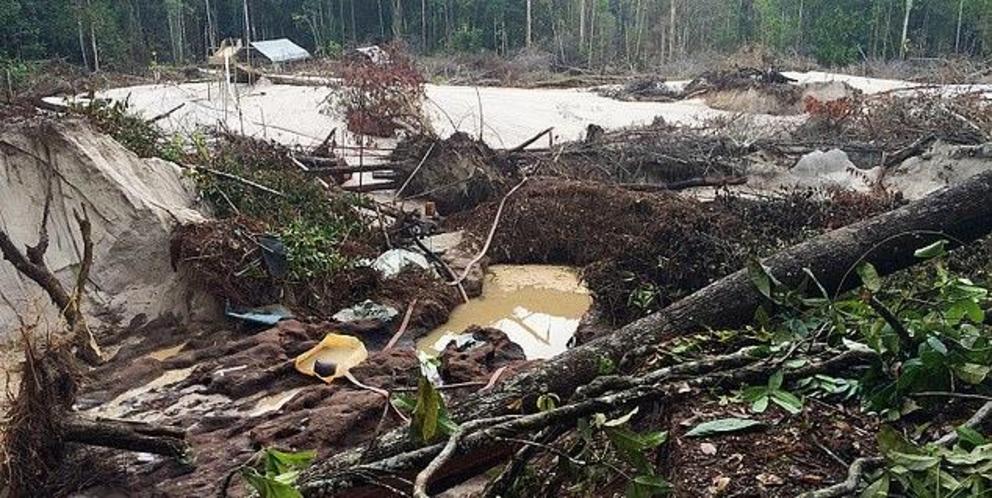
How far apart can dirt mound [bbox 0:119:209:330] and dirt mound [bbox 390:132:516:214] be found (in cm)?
373

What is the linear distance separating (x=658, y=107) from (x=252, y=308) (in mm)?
14274

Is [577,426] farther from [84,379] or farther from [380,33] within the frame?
[380,33]

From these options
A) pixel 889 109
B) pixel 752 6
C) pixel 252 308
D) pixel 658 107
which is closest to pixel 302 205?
pixel 252 308

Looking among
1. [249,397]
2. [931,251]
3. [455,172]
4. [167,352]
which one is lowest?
[167,352]

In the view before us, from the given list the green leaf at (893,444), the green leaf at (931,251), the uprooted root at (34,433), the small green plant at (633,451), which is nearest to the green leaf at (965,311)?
the green leaf at (931,251)

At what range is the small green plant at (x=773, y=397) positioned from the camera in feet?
7.16

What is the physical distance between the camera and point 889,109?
1295 centimetres

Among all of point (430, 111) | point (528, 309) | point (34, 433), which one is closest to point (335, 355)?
point (34, 433)

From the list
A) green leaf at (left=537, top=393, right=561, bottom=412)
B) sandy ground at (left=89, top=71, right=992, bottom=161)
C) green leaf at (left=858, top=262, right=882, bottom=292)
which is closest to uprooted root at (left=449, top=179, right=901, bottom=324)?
green leaf at (left=858, top=262, right=882, bottom=292)

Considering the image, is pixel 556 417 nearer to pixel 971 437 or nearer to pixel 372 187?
pixel 971 437

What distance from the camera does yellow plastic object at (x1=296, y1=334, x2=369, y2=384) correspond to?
16.8ft

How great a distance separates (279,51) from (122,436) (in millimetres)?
20551

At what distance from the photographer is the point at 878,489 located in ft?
5.57

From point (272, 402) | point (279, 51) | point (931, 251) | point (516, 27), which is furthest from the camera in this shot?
point (516, 27)
